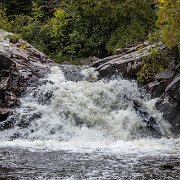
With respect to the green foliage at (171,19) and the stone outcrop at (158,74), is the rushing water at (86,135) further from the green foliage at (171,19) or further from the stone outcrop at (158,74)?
the green foliage at (171,19)

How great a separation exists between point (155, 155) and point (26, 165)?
12.8 feet

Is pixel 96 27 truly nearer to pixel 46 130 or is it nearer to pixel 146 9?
pixel 146 9

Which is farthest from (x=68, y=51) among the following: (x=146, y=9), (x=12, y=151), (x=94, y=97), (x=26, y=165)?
(x=26, y=165)

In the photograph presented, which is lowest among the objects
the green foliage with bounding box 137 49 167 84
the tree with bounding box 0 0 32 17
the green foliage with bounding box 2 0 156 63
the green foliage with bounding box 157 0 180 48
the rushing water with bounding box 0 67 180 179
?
the rushing water with bounding box 0 67 180 179

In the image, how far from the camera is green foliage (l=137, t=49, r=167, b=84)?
65.5 ft

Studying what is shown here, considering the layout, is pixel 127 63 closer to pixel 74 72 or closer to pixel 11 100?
pixel 74 72

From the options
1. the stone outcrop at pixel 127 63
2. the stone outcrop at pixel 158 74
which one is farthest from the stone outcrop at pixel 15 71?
the stone outcrop at pixel 158 74

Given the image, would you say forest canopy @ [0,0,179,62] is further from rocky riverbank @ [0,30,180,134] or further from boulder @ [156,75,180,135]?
boulder @ [156,75,180,135]

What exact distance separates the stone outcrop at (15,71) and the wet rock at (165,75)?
602cm

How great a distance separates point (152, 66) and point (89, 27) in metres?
11.8

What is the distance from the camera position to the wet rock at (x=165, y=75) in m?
18.8

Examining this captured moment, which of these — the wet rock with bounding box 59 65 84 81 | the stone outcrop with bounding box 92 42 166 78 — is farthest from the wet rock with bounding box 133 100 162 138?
the wet rock with bounding box 59 65 84 81

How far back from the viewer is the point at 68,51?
95.5 ft

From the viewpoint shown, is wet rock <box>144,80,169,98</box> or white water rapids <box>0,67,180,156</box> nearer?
white water rapids <box>0,67,180,156</box>
